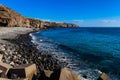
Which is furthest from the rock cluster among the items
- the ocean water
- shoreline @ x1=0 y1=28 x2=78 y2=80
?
the ocean water

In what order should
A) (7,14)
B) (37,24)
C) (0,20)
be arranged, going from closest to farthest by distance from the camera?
(0,20) → (7,14) → (37,24)

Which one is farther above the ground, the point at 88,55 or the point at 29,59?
the point at 29,59

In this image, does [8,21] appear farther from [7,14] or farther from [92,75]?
[92,75]

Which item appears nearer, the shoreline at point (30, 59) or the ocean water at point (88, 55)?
the shoreline at point (30, 59)

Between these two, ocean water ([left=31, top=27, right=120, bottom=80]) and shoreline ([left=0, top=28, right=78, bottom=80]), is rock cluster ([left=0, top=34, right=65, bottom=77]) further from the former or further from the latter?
ocean water ([left=31, top=27, right=120, bottom=80])

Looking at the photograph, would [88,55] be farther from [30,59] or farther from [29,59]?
[29,59]

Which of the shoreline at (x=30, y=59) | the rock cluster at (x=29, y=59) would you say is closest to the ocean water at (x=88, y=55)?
the rock cluster at (x=29, y=59)

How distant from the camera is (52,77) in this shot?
10844mm

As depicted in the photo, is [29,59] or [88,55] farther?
[88,55]

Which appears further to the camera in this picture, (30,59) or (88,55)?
(88,55)

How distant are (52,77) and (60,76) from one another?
1.92ft

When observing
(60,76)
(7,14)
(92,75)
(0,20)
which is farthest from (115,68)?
(7,14)

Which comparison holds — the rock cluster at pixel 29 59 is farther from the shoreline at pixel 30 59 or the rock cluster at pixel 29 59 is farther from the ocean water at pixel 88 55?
the ocean water at pixel 88 55

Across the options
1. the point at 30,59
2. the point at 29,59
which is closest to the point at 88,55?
the point at 30,59
